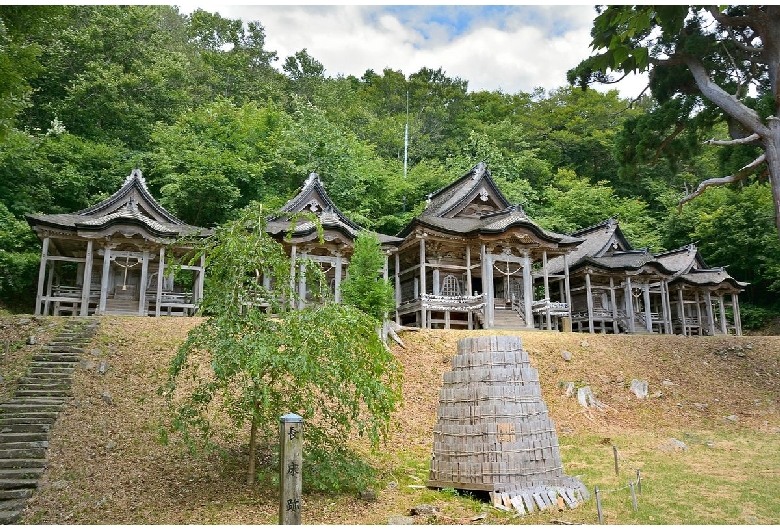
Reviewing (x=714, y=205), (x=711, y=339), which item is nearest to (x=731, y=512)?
(x=711, y=339)

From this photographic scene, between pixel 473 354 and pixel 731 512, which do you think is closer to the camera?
pixel 731 512

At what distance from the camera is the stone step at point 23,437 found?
9867mm

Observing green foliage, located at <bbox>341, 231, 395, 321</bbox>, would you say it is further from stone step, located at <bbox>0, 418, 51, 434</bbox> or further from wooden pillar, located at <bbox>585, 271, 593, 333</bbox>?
wooden pillar, located at <bbox>585, 271, 593, 333</bbox>

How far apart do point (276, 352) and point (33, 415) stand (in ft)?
20.3

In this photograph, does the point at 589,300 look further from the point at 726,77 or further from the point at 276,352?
the point at 276,352

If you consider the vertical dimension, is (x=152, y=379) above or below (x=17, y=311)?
below

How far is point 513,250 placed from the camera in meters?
24.9

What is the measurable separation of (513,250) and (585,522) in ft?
58.4

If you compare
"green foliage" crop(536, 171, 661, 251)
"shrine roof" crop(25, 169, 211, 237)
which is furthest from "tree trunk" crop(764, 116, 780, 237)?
"green foliage" crop(536, 171, 661, 251)

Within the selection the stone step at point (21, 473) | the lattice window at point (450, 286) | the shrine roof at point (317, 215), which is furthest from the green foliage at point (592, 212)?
the stone step at point (21, 473)

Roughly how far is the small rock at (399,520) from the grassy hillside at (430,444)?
224 mm

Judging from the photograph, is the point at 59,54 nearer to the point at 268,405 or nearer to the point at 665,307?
the point at 268,405

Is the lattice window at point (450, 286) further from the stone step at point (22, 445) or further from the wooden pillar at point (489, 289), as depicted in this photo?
the stone step at point (22, 445)

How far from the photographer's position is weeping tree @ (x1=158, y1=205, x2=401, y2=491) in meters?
8.00
